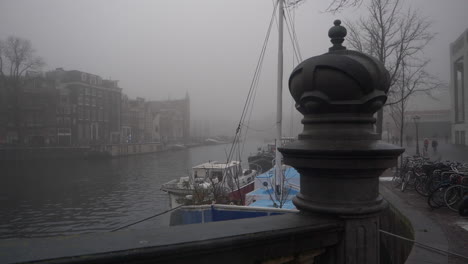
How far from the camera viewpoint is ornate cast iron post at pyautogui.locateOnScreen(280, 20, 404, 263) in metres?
1.81

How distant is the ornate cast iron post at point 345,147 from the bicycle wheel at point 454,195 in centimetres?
644

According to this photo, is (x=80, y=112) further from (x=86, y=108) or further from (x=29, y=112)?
(x=29, y=112)

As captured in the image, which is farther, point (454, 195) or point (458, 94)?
point (458, 94)

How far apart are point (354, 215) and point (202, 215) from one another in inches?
141

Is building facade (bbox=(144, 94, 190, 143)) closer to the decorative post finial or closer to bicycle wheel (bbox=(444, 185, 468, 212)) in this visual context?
bicycle wheel (bbox=(444, 185, 468, 212))

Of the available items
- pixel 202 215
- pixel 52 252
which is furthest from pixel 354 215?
pixel 202 215

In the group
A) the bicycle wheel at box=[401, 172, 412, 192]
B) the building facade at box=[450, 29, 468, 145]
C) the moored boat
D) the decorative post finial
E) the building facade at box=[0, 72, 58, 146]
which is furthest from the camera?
the building facade at box=[0, 72, 58, 146]

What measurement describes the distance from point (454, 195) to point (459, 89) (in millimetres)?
41136

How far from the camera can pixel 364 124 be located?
195 centimetres

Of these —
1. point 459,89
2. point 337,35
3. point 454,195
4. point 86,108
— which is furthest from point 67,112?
point 337,35

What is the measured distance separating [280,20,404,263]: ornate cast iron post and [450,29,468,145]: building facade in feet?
132

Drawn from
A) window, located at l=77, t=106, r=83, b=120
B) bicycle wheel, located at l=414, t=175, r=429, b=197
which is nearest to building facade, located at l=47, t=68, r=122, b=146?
window, located at l=77, t=106, r=83, b=120

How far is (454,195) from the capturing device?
7238mm

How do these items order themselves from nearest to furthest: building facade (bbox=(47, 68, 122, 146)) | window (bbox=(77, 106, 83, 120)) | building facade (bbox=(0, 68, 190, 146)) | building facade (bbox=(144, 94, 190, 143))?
building facade (bbox=(0, 68, 190, 146)) → building facade (bbox=(47, 68, 122, 146)) → window (bbox=(77, 106, 83, 120)) → building facade (bbox=(144, 94, 190, 143))
